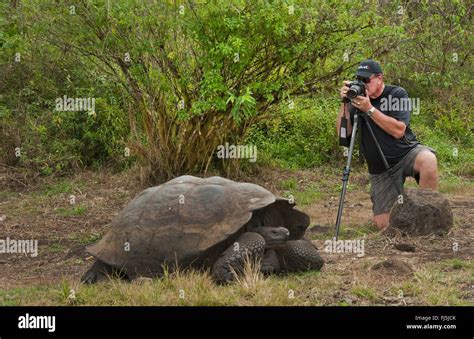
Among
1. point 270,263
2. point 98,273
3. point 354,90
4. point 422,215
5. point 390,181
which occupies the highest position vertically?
point 354,90

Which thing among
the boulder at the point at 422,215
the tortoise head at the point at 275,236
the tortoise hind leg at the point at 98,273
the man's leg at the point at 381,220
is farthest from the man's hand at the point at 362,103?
the tortoise hind leg at the point at 98,273

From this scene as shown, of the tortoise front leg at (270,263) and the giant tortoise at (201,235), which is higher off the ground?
the giant tortoise at (201,235)

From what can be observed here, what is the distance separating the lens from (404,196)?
718cm

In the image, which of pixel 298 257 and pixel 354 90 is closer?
pixel 298 257

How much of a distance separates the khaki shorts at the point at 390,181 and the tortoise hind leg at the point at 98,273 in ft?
9.75

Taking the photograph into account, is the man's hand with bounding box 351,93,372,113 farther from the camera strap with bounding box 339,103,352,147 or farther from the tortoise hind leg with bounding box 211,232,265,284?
the tortoise hind leg with bounding box 211,232,265,284

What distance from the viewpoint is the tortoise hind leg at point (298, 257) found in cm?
586

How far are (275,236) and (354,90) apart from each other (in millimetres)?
1913

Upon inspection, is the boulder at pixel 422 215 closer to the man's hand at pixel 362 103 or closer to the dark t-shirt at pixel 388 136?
the dark t-shirt at pixel 388 136

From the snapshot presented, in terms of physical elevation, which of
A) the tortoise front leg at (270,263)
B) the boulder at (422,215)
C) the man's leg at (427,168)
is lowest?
the tortoise front leg at (270,263)

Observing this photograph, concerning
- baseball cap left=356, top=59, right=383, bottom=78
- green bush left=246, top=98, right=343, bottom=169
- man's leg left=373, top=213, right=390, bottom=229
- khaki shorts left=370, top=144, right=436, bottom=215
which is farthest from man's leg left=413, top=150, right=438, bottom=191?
green bush left=246, top=98, right=343, bottom=169

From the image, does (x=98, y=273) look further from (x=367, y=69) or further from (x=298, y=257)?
Answer: (x=367, y=69)

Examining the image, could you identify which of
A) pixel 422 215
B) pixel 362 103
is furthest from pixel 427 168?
pixel 362 103

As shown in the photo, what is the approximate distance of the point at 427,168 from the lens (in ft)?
24.3
